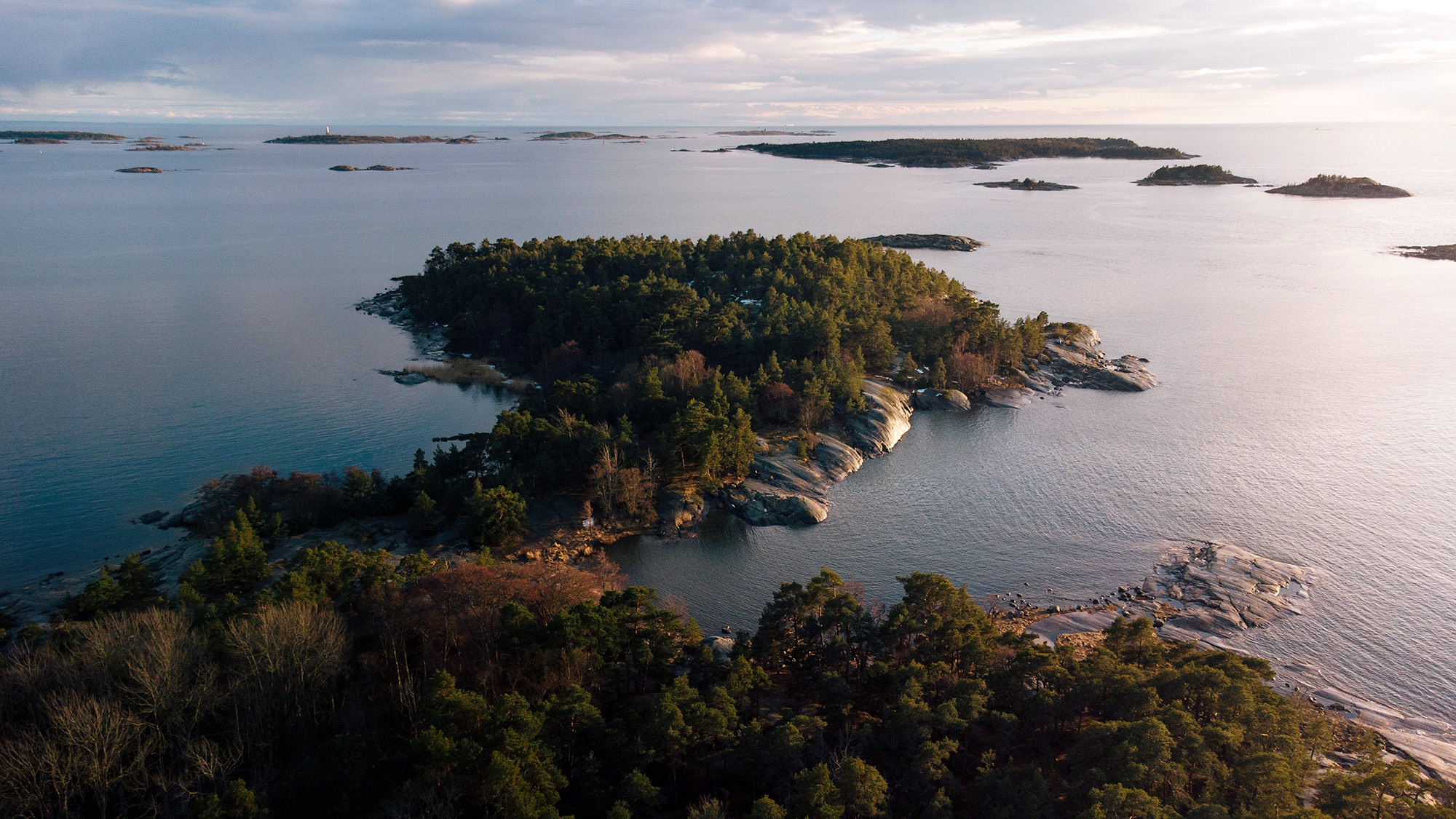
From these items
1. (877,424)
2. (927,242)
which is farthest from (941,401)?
(927,242)

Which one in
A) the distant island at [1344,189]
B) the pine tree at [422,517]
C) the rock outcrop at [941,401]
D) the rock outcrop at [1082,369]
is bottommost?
the pine tree at [422,517]

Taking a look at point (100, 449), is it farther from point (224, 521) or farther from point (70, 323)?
point (70, 323)

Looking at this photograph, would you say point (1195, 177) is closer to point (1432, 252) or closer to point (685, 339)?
point (1432, 252)

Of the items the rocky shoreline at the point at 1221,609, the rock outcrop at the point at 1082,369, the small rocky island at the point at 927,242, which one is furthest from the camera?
the small rocky island at the point at 927,242

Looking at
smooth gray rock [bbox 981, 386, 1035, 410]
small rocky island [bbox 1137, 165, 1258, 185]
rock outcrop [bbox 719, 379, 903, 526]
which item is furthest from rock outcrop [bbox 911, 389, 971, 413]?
small rocky island [bbox 1137, 165, 1258, 185]

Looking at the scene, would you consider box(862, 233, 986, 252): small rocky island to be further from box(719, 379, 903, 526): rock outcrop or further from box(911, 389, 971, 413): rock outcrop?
box(719, 379, 903, 526): rock outcrop

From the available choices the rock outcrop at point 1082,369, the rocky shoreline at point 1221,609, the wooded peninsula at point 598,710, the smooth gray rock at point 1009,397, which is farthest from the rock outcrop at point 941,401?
the wooded peninsula at point 598,710

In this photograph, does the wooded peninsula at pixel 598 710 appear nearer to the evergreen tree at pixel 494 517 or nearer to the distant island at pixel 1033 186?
the evergreen tree at pixel 494 517

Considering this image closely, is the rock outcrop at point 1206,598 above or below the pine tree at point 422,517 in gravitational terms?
below
